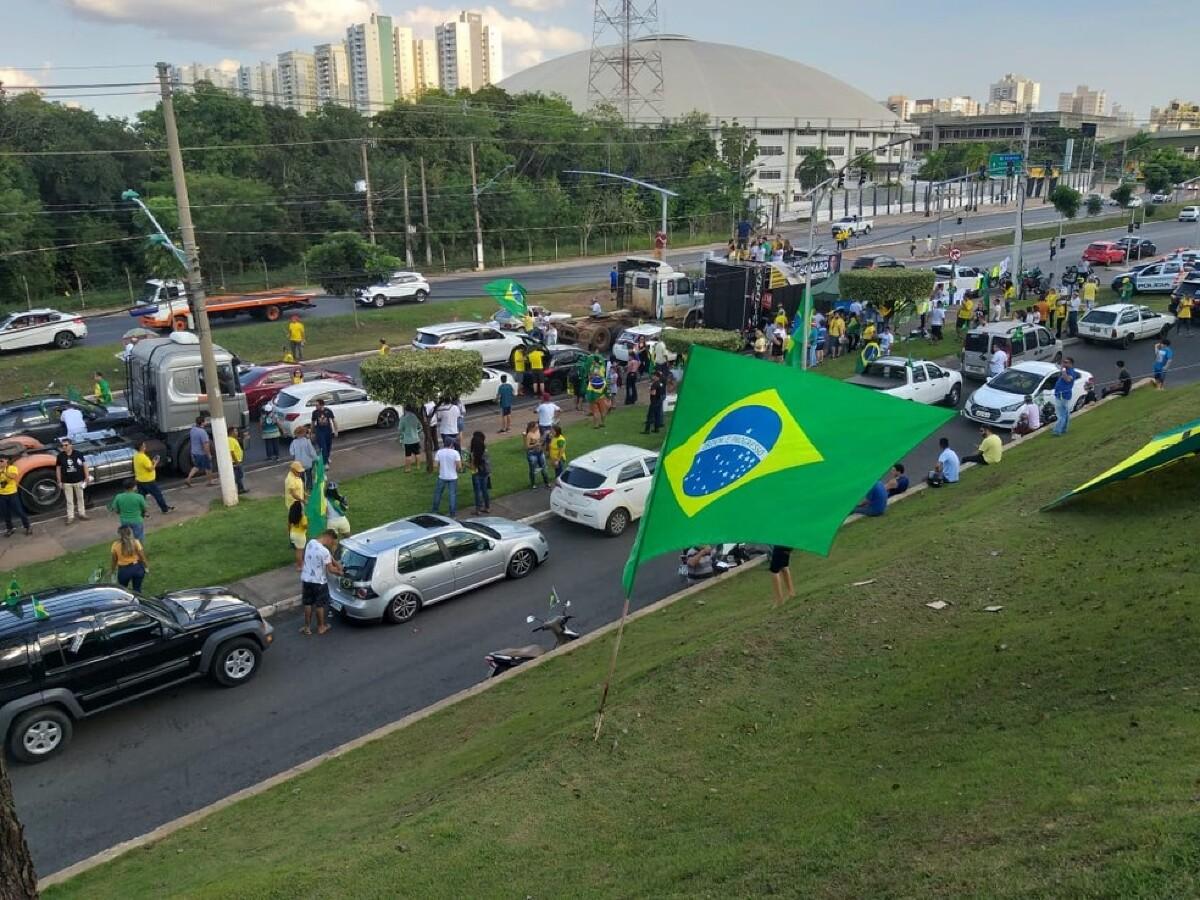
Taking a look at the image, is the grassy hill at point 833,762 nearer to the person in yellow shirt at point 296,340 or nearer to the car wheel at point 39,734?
the car wheel at point 39,734

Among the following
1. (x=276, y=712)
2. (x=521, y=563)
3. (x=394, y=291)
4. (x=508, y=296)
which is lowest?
(x=276, y=712)

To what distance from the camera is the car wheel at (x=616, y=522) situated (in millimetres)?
16938

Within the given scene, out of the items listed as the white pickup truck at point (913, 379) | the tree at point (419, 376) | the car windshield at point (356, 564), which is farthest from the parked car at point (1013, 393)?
the car windshield at point (356, 564)

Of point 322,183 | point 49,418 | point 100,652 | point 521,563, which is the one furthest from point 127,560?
point 322,183

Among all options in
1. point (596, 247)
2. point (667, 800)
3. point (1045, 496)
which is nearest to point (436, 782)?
point (667, 800)

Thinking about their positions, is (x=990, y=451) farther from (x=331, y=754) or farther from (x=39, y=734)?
(x=39, y=734)

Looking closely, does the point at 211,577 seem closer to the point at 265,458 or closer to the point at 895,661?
the point at 265,458

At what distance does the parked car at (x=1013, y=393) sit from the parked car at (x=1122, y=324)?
9.07 m

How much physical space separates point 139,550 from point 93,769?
421 cm

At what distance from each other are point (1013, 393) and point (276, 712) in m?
18.2

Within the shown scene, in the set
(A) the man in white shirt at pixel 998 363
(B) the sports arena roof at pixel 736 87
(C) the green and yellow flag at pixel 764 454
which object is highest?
(B) the sports arena roof at pixel 736 87

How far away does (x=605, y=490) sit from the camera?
16.8m

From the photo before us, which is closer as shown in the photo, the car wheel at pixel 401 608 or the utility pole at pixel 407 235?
the car wheel at pixel 401 608

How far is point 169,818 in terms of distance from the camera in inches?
366
